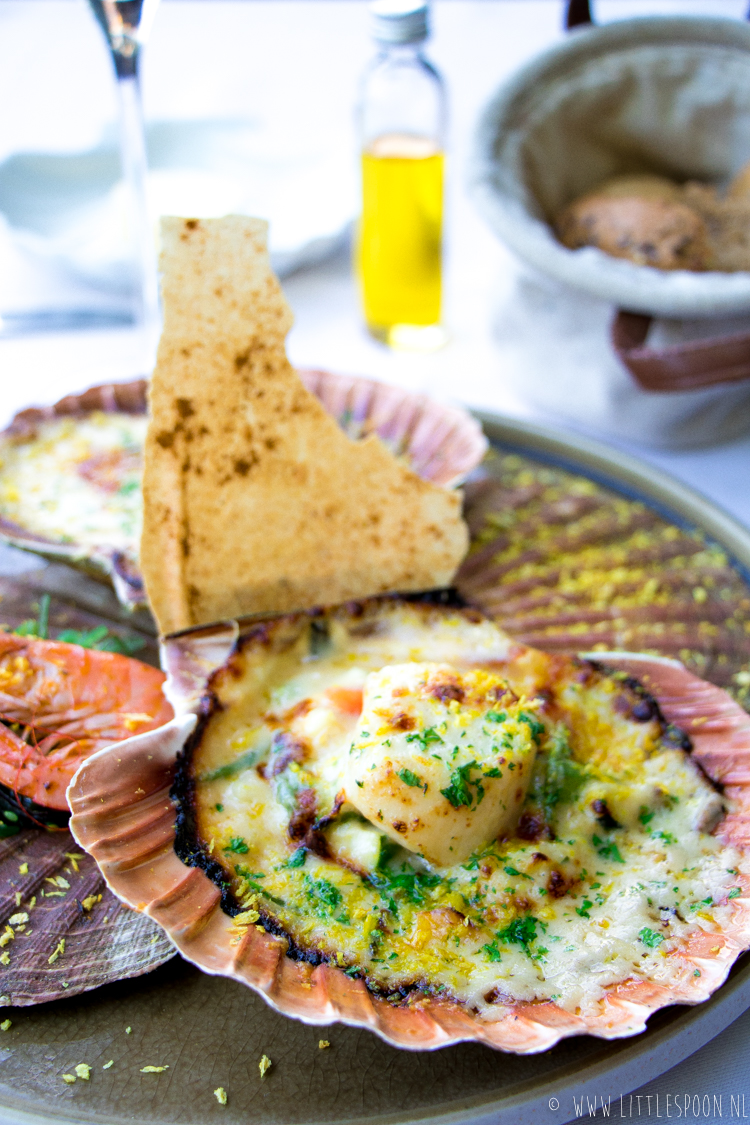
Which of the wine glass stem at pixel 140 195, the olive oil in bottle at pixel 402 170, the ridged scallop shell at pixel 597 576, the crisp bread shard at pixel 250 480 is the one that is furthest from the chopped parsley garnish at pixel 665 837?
the olive oil in bottle at pixel 402 170

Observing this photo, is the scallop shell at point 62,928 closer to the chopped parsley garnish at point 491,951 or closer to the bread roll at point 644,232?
the chopped parsley garnish at point 491,951

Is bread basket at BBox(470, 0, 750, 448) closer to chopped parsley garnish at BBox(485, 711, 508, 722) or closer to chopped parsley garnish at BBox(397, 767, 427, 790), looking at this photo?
chopped parsley garnish at BBox(485, 711, 508, 722)

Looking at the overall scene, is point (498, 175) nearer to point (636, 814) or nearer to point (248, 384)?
point (248, 384)

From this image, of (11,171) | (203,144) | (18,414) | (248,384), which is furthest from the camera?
(203,144)

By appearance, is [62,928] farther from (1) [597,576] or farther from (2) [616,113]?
(2) [616,113]

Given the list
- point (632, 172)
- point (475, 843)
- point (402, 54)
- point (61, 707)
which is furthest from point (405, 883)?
point (632, 172)

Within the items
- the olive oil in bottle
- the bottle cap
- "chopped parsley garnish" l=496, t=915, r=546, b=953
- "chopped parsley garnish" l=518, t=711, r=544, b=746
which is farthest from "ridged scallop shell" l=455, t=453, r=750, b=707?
the bottle cap

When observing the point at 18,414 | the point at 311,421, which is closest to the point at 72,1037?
the point at 311,421
